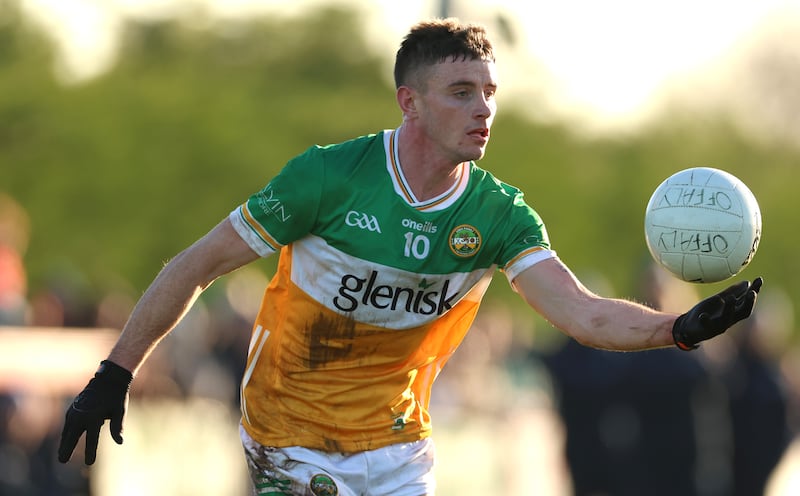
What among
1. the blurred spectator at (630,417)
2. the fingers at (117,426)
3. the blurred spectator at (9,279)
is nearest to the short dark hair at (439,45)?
the fingers at (117,426)

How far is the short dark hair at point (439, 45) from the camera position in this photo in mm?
6516

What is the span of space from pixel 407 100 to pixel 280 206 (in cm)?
85

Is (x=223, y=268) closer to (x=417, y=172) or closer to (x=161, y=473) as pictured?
(x=417, y=172)

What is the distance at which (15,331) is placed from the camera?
468 inches

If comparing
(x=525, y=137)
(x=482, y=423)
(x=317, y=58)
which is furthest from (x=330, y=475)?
(x=317, y=58)

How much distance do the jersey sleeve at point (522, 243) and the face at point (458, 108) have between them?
0.32m

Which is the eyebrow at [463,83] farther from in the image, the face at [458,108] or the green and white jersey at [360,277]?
the green and white jersey at [360,277]

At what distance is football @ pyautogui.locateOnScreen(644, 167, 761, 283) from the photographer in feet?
20.3

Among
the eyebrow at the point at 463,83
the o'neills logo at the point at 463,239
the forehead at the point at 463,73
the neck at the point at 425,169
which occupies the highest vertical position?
the forehead at the point at 463,73

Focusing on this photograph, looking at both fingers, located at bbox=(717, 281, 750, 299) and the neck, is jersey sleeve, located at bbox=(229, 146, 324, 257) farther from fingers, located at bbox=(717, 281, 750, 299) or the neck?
fingers, located at bbox=(717, 281, 750, 299)

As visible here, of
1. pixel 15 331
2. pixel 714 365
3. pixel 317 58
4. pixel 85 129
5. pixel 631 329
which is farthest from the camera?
pixel 317 58

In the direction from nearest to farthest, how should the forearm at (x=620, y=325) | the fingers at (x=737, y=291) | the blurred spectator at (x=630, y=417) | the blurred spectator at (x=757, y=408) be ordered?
the fingers at (x=737, y=291), the forearm at (x=620, y=325), the blurred spectator at (x=630, y=417), the blurred spectator at (x=757, y=408)

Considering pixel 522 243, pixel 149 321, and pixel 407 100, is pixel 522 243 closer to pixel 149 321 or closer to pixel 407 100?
pixel 407 100

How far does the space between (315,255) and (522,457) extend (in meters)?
10.9
